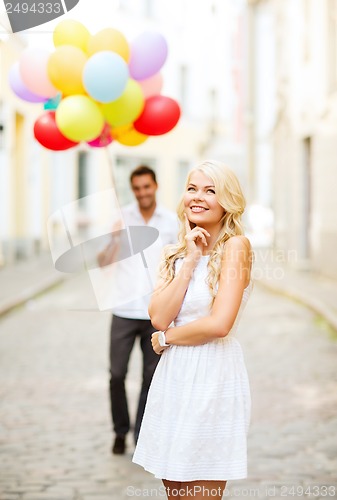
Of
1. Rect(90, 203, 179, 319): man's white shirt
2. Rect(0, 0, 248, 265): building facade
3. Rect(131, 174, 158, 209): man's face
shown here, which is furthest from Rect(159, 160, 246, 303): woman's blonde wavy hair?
Rect(0, 0, 248, 265): building facade

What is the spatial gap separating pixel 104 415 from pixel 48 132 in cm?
267

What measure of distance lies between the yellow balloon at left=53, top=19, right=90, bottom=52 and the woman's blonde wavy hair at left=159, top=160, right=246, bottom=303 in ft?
6.48

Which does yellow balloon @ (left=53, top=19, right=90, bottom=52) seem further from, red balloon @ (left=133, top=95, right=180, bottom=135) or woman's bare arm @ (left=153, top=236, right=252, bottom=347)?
woman's bare arm @ (left=153, top=236, right=252, bottom=347)

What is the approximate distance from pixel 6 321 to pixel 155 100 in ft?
25.2

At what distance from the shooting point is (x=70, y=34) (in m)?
4.73


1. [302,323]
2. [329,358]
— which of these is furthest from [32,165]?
[329,358]

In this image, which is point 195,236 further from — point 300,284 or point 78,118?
point 300,284

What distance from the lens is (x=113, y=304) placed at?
520 cm

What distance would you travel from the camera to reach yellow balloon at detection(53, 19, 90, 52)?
4707 mm

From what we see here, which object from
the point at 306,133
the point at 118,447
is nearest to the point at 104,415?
the point at 118,447

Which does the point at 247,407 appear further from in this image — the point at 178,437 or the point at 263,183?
the point at 263,183

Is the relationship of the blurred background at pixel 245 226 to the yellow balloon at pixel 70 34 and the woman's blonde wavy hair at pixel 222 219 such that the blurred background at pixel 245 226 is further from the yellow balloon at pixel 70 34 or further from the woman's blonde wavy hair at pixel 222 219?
the woman's blonde wavy hair at pixel 222 219

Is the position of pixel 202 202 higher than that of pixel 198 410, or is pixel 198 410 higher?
pixel 202 202

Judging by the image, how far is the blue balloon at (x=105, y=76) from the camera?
4531mm
